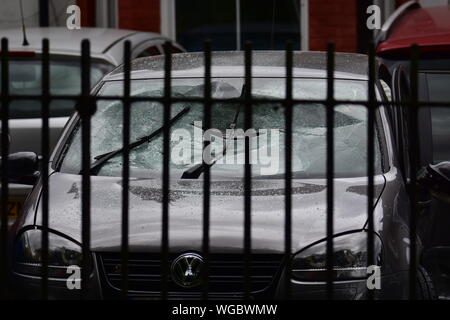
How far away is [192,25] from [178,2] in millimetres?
397

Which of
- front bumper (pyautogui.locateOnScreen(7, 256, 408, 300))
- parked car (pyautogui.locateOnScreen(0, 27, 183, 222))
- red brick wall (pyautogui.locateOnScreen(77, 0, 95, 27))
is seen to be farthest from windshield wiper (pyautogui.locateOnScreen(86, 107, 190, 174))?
red brick wall (pyautogui.locateOnScreen(77, 0, 95, 27))

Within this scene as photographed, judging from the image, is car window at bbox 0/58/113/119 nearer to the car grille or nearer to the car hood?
the car hood

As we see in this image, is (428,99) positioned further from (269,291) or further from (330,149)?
(330,149)

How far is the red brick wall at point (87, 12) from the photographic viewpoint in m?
15.6

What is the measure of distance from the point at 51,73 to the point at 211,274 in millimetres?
4401

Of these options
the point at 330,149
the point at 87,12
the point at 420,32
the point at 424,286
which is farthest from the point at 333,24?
the point at 330,149

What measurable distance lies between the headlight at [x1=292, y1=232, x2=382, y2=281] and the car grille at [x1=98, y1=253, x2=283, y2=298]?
105 millimetres

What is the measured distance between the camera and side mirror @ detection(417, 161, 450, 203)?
5.77 m

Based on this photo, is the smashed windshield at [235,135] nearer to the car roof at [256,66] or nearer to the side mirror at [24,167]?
the car roof at [256,66]

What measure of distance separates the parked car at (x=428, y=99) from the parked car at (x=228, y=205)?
12.4 inches

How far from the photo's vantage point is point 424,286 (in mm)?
5695
